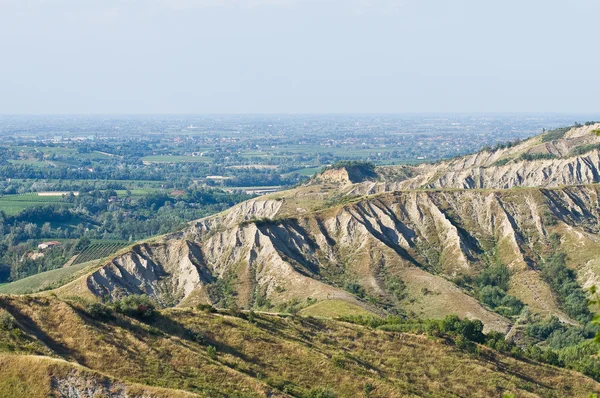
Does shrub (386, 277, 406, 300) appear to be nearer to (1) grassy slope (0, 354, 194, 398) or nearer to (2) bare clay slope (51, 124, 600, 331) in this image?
(2) bare clay slope (51, 124, 600, 331)

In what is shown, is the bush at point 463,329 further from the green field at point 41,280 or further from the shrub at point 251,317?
the green field at point 41,280

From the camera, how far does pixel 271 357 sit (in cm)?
6900

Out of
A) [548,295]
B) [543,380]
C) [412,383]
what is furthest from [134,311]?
[548,295]

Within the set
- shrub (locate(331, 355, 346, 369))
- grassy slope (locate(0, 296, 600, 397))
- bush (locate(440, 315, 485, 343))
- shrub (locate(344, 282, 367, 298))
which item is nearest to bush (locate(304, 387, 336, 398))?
grassy slope (locate(0, 296, 600, 397))

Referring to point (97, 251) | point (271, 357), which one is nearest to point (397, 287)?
point (271, 357)

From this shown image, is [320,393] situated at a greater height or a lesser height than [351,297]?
greater

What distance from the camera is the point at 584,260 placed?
126688mm

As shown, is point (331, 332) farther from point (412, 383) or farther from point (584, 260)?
point (584, 260)

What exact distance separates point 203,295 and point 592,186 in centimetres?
8094

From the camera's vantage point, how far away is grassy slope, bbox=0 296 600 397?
196 feet

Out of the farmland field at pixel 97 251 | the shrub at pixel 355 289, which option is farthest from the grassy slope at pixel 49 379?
the farmland field at pixel 97 251

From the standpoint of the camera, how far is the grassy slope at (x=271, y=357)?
2354 inches

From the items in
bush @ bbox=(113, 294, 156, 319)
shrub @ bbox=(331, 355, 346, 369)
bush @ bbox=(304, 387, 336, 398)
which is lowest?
shrub @ bbox=(331, 355, 346, 369)

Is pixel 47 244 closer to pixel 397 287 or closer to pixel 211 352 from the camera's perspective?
pixel 397 287
